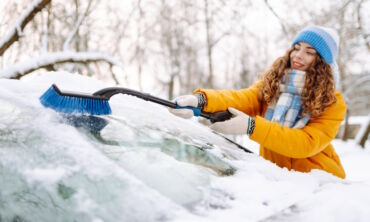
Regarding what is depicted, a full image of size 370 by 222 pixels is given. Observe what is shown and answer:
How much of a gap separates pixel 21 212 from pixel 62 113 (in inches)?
18.5

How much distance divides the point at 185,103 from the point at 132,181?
33.4 inches

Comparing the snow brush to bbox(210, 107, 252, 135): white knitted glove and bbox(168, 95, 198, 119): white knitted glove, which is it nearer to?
bbox(168, 95, 198, 119): white knitted glove

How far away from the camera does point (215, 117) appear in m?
1.82

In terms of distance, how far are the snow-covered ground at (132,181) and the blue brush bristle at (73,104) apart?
0.03m

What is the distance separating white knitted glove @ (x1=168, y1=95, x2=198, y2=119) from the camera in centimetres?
171

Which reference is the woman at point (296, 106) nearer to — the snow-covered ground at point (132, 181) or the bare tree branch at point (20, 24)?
the snow-covered ground at point (132, 181)

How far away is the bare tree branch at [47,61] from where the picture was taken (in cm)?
318

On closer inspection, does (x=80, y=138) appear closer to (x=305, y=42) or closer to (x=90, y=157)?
(x=90, y=157)

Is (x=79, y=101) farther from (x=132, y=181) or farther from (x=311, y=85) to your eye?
(x=311, y=85)

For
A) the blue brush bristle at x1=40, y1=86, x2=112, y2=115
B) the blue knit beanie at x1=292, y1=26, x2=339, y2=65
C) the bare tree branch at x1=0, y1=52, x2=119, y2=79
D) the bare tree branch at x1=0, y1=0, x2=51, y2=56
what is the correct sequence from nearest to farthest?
the blue brush bristle at x1=40, y1=86, x2=112, y2=115
the blue knit beanie at x1=292, y1=26, x2=339, y2=65
the bare tree branch at x1=0, y1=52, x2=119, y2=79
the bare tree branch at x1=0, y1=0, x2=51, y2=56

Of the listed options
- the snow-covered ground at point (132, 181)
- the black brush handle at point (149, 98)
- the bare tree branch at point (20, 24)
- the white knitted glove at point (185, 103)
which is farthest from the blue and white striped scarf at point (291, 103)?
the bare tree branch at point (20, 24)

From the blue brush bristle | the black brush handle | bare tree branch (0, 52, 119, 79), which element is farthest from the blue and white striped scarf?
bare tree branch (0, 52, 119, 79)

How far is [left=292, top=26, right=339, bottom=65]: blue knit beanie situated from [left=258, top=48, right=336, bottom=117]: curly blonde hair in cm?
5

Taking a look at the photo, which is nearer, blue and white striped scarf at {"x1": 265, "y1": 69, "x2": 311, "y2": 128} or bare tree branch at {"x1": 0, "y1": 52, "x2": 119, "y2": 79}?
blue and white striped scarf at {"x1": 265, "y1": 69, "x2": 311, "y2": 128}
